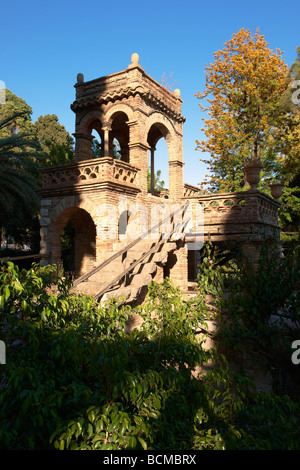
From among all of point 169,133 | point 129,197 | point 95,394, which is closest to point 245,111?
point 169,133

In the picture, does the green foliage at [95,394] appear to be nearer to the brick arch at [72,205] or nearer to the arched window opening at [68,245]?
the brick arch at [72,205]

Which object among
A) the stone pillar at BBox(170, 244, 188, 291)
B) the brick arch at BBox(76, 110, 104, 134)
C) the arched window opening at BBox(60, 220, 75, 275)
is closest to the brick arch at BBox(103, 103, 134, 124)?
the brick arch at BBox(76, 110, 104, 134)

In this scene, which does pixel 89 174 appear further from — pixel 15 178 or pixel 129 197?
pixel 15 178

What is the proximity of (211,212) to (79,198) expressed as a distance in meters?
4.36

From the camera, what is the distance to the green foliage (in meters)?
2.13

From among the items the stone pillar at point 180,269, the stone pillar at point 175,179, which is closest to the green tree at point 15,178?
the stone pillar at point 175,179

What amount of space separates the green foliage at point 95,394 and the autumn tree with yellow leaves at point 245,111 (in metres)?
14.8

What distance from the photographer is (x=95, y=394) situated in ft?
7.97

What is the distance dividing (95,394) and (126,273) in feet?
15.3

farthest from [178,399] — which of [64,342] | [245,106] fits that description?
[245,106]

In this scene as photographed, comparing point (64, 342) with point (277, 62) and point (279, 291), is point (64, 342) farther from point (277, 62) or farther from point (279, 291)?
point (277, 62)

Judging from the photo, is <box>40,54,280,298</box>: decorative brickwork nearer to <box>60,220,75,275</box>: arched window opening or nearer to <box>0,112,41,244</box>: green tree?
<box>0,112,41,244</box>: green tree

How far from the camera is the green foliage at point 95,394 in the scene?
2.13 meters

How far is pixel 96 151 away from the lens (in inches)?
779
